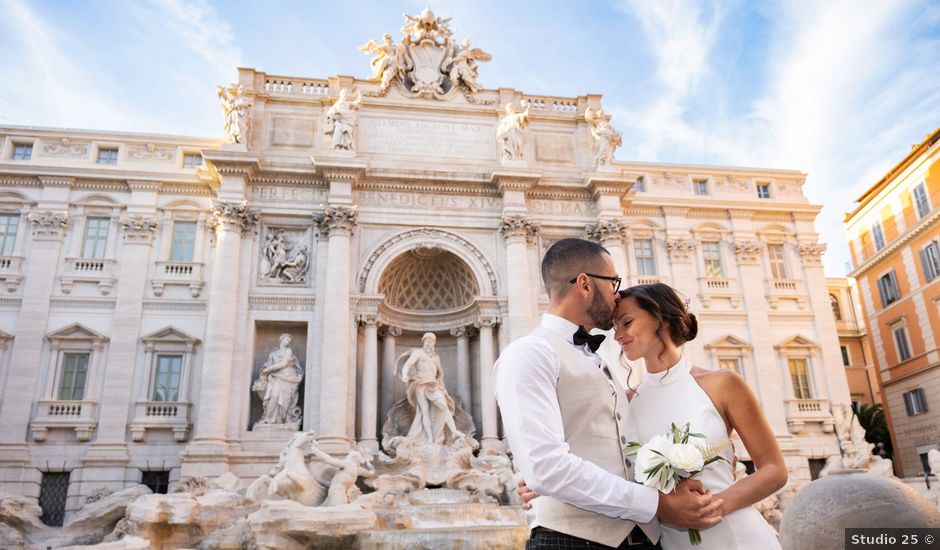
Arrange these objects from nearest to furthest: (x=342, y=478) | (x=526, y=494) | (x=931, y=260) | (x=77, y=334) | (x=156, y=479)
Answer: (x=526, y=494) → (x=342, y=478) → (x=156, y=479) → (x=77, y=334) → (x=931, y=260)

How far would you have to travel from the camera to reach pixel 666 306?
12.2ft

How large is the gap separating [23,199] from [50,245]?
5.82 feet

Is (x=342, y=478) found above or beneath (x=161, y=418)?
beneath

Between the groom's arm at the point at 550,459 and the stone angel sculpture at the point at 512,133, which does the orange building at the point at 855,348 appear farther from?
the groom's arm at the point at 550,459

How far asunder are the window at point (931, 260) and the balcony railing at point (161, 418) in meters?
26.3

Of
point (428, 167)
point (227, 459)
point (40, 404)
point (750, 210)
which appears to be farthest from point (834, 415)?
point (40, 404)

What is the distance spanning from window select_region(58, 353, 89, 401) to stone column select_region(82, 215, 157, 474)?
77 centimetres

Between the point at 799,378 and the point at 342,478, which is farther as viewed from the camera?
the point at 799,378

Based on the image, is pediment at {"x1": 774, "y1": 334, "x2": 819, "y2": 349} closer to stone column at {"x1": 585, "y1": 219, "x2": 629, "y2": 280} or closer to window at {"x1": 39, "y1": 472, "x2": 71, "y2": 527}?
stone column at {"x1": 585, "y1": 219, "x2": 629, "y2": 280}

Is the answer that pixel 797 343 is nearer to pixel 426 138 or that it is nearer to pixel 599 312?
pixel 426 138

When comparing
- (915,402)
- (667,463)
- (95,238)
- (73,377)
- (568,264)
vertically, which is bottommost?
(667,463)

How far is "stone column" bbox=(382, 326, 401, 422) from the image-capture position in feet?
66.2

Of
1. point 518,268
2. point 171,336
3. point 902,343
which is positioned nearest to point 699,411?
point 518,268

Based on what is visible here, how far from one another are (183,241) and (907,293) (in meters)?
27.2
